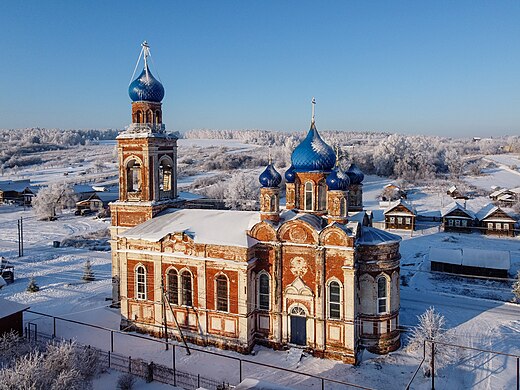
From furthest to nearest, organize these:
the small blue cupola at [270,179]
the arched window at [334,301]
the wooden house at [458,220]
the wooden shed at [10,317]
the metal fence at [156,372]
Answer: the wooden house at [458,220], the small blue cupola at [270,179], the wooden shed at [10,317], the arched window at [334,301], the metal fence at [156,372]

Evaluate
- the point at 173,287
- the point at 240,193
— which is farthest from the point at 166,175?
the point at 240,193

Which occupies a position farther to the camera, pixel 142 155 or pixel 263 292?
pixel 142 155

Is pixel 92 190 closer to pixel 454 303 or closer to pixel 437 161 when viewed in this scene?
pixel 454 303

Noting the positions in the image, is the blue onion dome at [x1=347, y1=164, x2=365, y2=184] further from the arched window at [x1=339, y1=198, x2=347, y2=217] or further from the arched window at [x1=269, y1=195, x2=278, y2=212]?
the arched window at [x1=269, y1=195, x2=278, y2=212]

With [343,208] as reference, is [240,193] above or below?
below

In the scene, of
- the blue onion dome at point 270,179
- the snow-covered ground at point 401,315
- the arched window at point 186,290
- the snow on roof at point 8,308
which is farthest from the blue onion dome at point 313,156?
the snow on roof at point 8,308

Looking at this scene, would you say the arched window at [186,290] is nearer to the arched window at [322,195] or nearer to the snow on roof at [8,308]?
the arched window at [322,195]

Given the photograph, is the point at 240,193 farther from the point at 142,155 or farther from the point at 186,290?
the point at 186,290
